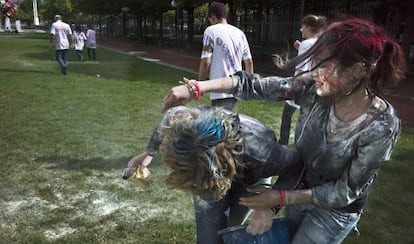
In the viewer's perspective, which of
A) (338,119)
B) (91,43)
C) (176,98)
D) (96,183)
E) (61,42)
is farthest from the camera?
(91,43)

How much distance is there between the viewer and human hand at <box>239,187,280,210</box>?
1.74 meters

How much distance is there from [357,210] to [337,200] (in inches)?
9.1

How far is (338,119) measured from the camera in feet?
5.64

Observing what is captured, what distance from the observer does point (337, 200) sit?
1.67 meters

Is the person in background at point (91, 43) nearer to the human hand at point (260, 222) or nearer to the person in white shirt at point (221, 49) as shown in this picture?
the person in white shirt at point (221, 49)

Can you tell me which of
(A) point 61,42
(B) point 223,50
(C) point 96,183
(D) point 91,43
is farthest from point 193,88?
(D) point 91,43

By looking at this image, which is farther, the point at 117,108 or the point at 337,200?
the point at 117,108

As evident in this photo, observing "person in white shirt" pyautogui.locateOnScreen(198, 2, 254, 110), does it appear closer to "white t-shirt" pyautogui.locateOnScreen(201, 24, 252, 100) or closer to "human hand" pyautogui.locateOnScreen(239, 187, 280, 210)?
"white t-shirt" pyautogui.locateOnScreen(201, 24, 252, 100)

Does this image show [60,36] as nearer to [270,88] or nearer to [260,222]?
[270,88]

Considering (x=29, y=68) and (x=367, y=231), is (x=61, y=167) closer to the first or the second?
(x=367, y=231)

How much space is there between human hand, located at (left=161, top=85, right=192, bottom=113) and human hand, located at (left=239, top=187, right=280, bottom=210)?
0.48 m

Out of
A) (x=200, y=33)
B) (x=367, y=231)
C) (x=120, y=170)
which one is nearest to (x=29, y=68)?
(x=120, y=170)

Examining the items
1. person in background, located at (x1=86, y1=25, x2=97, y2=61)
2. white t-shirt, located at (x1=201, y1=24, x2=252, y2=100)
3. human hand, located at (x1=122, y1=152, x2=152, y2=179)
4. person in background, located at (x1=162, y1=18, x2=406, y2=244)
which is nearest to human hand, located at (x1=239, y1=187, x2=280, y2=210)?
person in background, located at (x1=162, y1=18, x2=406, y2=244)

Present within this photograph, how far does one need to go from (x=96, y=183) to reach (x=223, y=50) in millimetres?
2154
